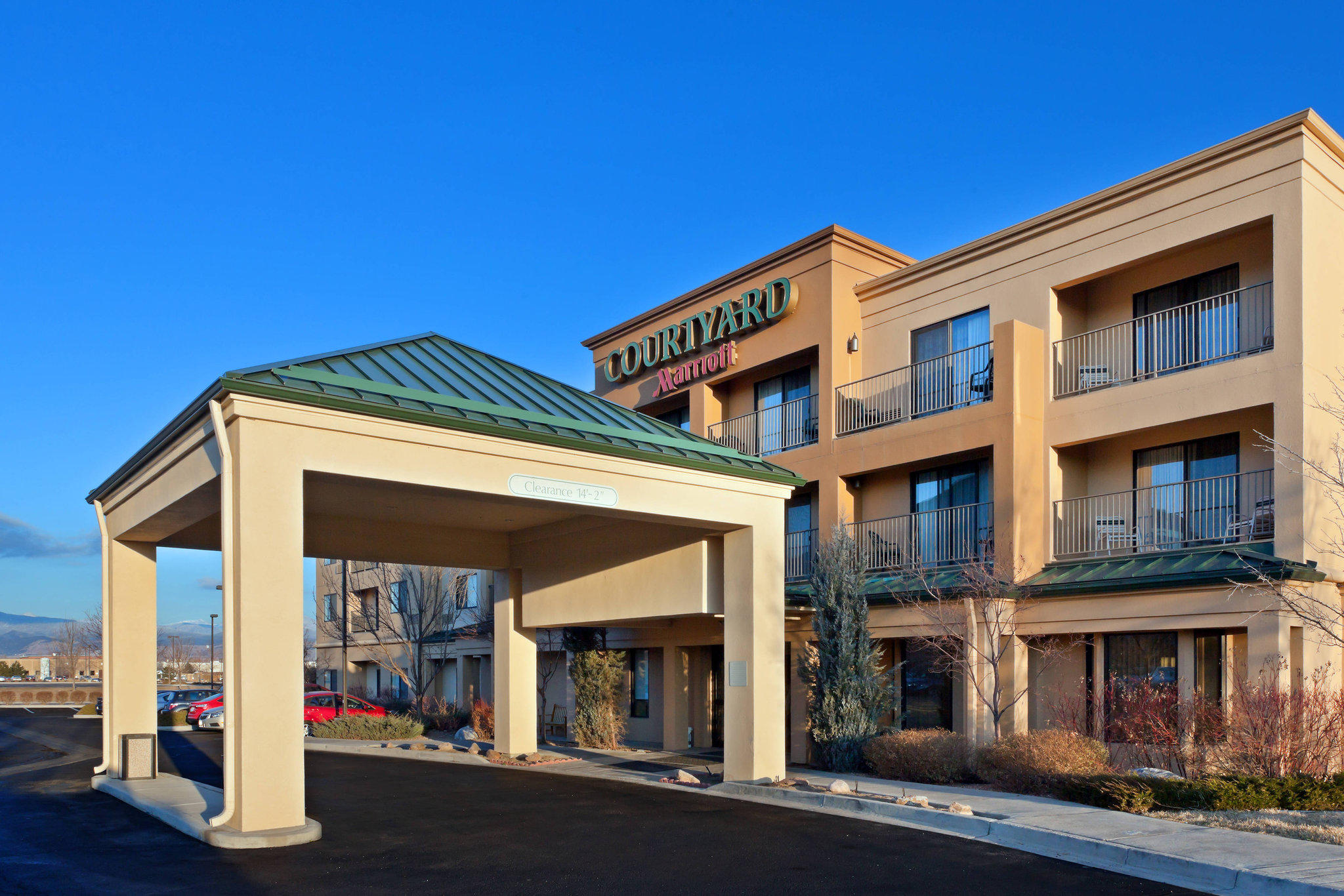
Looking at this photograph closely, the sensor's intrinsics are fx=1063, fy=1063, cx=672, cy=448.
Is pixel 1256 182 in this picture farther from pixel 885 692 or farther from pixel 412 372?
pixel 412 372

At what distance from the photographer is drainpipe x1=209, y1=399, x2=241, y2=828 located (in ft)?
39.6

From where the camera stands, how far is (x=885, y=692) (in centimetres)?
2091

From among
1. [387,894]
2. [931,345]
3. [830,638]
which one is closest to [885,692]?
[830,638]

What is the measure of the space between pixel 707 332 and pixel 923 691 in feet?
37.3

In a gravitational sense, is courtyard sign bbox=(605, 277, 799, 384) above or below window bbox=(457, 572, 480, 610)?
above

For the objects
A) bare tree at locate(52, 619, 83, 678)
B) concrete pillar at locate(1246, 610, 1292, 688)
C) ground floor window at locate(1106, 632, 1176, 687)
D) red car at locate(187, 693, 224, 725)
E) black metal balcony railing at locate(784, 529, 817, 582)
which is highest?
black metal balcony railing at locate(784, 529, 817, 582)

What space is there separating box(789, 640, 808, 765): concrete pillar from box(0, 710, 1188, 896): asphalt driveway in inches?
251

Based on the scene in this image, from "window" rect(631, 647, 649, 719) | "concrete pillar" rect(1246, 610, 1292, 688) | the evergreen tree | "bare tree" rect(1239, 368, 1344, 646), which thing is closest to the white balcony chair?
"bare tree" rect(1239, 368, 1344, 646)

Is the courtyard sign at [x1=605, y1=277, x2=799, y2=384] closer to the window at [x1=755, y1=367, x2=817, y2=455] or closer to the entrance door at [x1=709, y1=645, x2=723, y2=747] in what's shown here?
the window at [x1=755, y1=367, x2=817, y2=455]

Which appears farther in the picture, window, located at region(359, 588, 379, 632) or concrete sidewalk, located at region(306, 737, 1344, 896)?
window, located at region(359, 588, 379, 632)

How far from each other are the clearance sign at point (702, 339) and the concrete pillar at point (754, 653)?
33.6ft

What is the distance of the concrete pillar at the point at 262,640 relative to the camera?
1205 cm

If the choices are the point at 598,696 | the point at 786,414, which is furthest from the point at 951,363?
the point at 598,696

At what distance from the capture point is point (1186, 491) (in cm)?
1997
